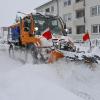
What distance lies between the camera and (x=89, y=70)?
755cm

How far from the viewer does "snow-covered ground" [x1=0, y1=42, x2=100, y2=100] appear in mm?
6434

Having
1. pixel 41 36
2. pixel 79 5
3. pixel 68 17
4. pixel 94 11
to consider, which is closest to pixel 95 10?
pixel 94 11

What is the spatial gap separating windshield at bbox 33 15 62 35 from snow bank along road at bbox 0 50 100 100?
2.92 meters

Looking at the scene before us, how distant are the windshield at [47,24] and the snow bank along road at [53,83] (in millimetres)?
2924

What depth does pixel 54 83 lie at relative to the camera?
7691mm

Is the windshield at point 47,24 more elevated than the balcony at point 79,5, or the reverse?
the balcony at point 79,5

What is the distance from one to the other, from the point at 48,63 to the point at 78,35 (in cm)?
2618

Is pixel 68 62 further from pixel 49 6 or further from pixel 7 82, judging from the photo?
pixel 49 6

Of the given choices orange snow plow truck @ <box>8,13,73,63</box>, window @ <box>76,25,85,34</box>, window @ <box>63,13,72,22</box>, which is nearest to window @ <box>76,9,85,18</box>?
window @ <box>63,13,72,22</box>

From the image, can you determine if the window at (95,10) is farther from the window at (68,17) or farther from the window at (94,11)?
the window at (68,17)

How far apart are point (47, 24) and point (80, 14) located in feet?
84.1

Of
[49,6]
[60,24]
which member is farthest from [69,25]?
[60,24]

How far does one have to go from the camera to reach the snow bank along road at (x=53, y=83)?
21.2 ft

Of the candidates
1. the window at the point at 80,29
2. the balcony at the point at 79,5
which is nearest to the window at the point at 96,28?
the window at the point at 80,29
